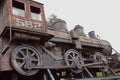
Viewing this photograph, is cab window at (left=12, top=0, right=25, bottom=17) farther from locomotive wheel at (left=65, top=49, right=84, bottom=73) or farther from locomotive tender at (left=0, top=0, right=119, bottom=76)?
locomotive wheel at (left=65, top=49, right=84, bottom=73)

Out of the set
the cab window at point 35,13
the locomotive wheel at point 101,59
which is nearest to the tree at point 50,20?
the locomotive wheel at point 101,59

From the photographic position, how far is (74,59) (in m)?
8.18

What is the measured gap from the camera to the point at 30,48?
683cm

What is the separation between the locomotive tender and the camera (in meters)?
6.30

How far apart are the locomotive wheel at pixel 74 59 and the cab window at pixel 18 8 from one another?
109 inches

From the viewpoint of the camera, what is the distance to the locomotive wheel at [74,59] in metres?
7.77

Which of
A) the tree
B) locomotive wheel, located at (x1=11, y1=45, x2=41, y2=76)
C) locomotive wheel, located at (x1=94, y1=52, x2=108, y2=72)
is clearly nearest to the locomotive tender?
locomotive wheel, located at (x1=11, y1=45, x2=41, y2=76)

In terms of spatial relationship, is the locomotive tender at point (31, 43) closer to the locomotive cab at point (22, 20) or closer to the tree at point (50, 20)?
the locomotive cab at point (22, 20)

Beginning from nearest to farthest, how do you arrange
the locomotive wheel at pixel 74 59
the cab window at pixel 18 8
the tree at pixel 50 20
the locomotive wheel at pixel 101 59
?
1. the cab window at pixel 18 8
2. the locomotive wheel at pixel 74 59
3. the locomotive wheel at pixel 101 59
4. the tree at pixel 50 20

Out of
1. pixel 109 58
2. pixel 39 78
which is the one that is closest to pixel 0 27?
pixel 39 78

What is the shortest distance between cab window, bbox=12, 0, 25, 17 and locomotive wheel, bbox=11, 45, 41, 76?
1324mm

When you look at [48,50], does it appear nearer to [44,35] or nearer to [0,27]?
[44,35]

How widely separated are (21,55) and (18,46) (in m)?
0.36

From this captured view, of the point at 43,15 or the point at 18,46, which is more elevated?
the point at 43,15
